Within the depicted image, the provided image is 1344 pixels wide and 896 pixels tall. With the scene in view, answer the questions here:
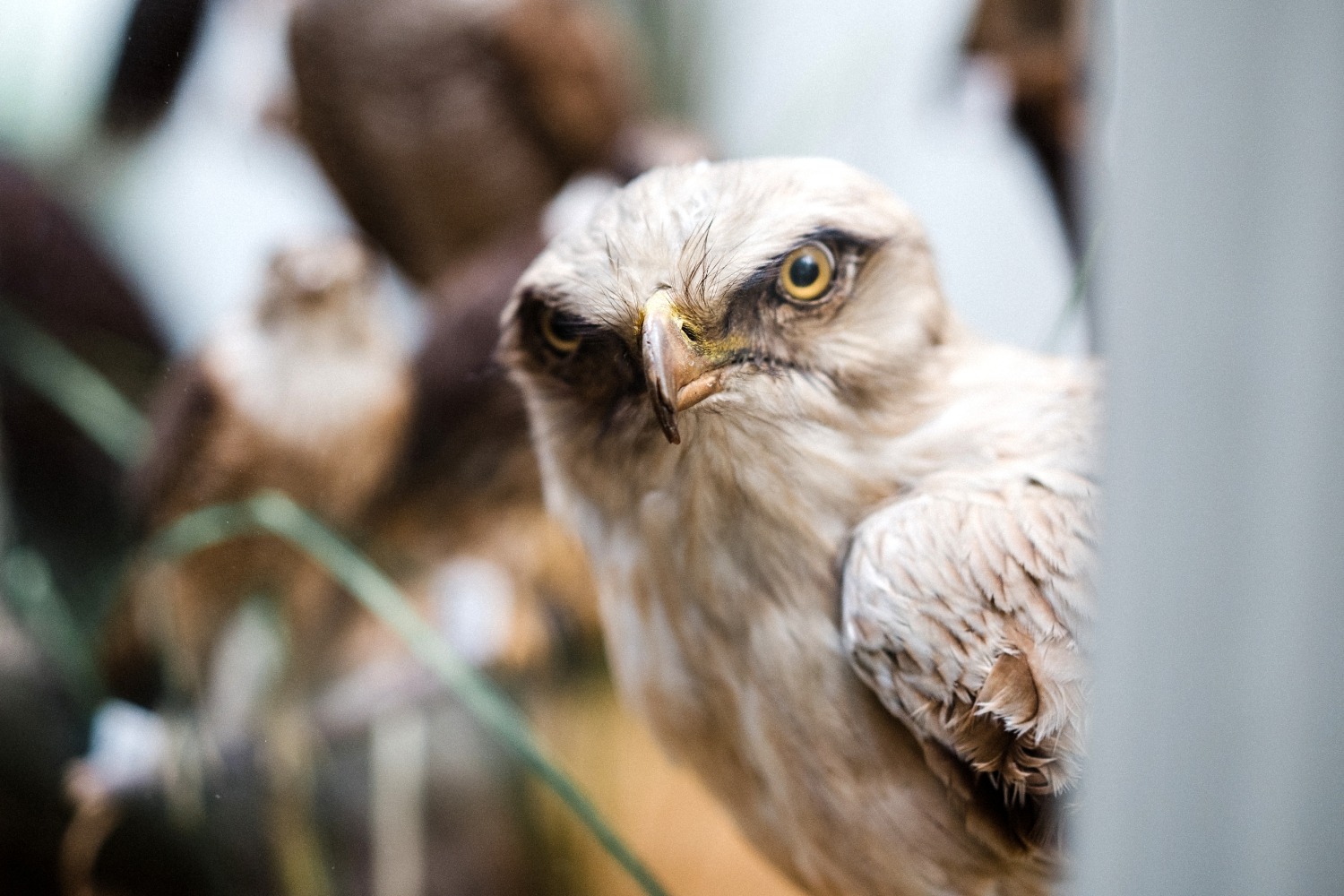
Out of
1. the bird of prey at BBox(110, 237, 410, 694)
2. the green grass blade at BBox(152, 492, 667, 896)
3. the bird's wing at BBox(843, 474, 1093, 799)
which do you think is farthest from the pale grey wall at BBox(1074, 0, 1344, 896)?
the bird of prey at BBox(110, 237, 410, 694)

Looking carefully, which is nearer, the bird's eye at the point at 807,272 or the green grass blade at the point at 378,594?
the bird's eye at the point at 807,272

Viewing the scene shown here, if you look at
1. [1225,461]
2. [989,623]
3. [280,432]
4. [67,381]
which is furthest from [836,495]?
[67,381]

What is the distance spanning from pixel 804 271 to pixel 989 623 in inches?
7.0

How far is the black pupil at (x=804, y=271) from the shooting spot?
1.43ft

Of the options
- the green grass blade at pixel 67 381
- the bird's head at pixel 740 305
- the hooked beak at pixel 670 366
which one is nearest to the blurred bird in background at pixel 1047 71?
the bird's head at pixel 740 305

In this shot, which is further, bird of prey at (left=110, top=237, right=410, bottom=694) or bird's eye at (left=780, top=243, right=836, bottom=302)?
bird of prey at (left=110, top=237, right=410, bottom=694)

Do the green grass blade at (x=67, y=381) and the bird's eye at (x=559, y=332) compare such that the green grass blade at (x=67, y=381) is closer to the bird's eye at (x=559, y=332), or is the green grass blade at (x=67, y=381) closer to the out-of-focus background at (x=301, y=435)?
the out-of-focus background at (x=301, y=435)

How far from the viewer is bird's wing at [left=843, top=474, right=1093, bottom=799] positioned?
41cm

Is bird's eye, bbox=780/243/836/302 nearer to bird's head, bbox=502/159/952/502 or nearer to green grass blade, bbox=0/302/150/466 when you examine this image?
bird's head, bbox=502/159/952/502

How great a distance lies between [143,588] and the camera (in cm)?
81

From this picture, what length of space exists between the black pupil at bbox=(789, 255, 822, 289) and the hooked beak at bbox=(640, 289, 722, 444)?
55 millimetres

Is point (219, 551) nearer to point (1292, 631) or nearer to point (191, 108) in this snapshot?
point (191, 108)

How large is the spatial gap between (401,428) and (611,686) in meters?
0.29

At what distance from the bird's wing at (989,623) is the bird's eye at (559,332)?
0.17 metres
